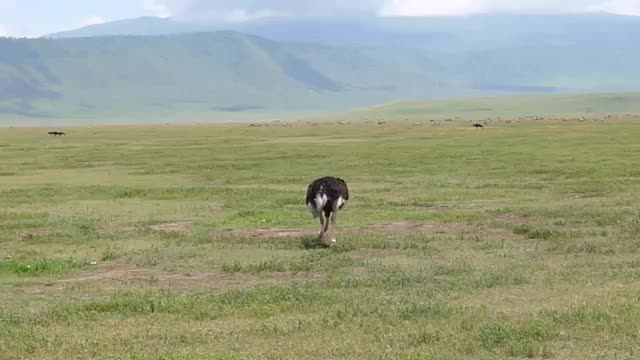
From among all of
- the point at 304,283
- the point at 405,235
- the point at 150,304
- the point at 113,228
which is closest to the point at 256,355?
the point at 150,304

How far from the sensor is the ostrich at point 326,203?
64.3ft

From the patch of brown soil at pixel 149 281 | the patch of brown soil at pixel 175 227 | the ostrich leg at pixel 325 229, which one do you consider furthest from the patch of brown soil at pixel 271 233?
the patch of brown soil at pixel 149 281

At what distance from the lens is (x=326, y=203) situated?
19594 mm

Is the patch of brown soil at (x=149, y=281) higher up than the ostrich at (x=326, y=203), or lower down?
lower down

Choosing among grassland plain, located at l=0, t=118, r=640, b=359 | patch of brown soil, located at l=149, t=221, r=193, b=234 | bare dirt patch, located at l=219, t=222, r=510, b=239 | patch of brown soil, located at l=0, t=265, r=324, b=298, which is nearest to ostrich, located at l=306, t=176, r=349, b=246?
grassland plain, located at l=0, t=118, r=640, b=359

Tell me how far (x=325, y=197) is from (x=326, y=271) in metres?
3.11

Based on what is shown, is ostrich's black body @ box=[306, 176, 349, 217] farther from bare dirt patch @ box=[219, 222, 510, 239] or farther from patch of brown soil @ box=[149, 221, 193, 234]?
patch of brown soil @ box=[149, 221, 193, 234]

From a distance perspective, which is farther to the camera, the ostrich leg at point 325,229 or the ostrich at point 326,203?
the ostrich at point 326,203

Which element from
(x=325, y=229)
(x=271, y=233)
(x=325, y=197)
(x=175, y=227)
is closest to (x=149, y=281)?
→ (x=325, y=229)

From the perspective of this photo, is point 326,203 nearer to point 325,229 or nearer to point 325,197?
point 325,197

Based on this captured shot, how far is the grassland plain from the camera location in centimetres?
1165

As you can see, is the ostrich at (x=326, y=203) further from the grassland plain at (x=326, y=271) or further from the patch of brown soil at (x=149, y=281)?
the patch of brown soil at (x=149, y=281)

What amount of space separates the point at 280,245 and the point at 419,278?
4754 mm

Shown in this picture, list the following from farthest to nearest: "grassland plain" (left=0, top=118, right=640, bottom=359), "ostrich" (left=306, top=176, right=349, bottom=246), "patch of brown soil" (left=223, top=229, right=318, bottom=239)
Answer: "patch of brown soil" (left=223, top=229, right=318, bottom=239), "ostrich" (left=306, top=176, right=349, bottom=246), "grassland plain" (left=0, top=118, right=640, bottom=359)
